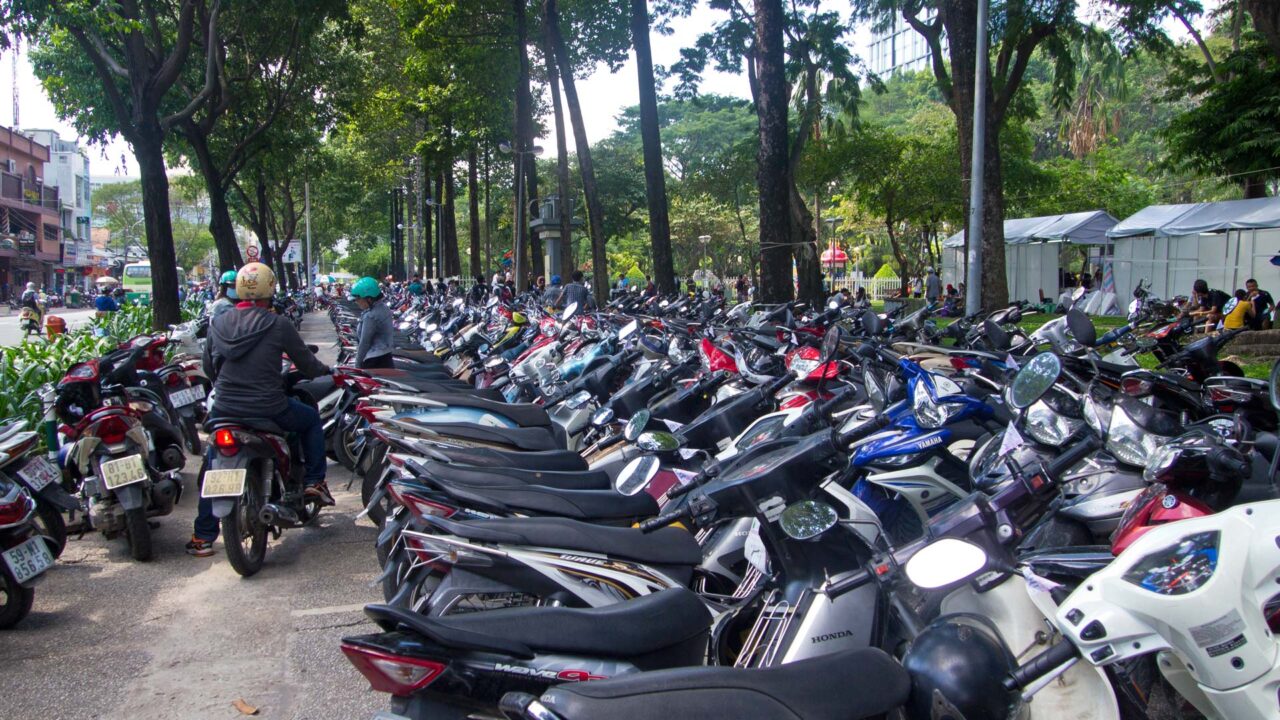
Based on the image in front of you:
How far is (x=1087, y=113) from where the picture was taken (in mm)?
39781

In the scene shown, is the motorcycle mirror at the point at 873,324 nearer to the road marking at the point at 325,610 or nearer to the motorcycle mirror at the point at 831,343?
the motorcycle mirror at the point at 831,343

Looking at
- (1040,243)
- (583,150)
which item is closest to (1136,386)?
(583,150)

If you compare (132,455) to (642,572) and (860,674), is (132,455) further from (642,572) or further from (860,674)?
(860,674)

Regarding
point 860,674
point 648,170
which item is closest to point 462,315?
point 648,170

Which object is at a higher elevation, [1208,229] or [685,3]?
[685,3]

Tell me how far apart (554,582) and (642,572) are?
1.08 feet

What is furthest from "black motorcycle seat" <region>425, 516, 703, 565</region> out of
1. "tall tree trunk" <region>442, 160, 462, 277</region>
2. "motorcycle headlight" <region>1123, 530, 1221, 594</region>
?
"tall tree trunk" <region>442, 160, 462, 277</region>

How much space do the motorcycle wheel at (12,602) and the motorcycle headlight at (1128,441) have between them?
4.95 metres

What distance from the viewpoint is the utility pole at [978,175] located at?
1307 centimetres

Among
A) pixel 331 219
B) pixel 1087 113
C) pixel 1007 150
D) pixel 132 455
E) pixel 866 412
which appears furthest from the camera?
pixel 331 219

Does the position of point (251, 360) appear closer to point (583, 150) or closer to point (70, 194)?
point (583, 150)

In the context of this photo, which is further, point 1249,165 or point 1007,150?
point 1007,150

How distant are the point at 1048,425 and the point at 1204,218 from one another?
66.3 feet

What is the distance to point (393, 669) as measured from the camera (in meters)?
2.04
